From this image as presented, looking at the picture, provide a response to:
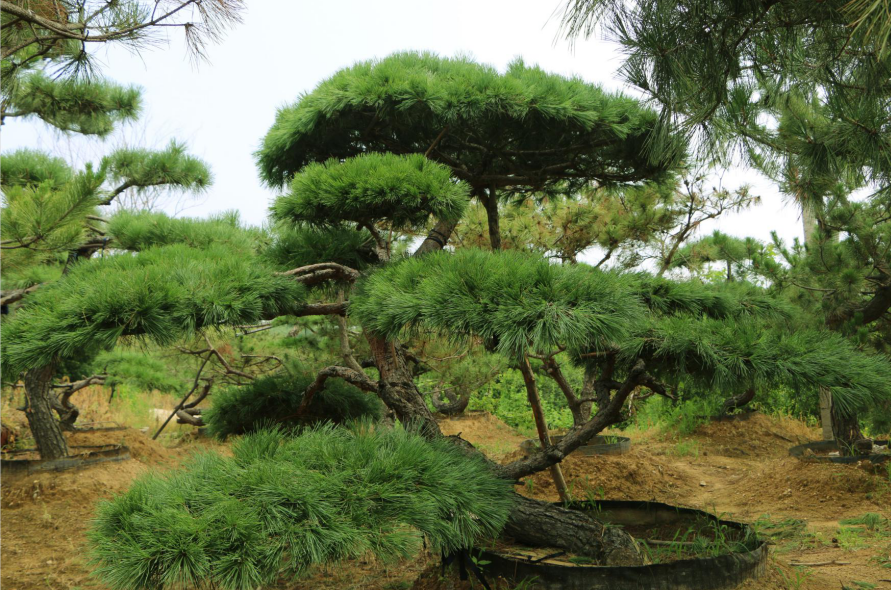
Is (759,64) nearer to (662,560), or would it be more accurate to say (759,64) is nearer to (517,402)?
(662,560)

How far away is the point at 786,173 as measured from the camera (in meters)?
3.41

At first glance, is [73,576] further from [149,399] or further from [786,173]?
[149,399]

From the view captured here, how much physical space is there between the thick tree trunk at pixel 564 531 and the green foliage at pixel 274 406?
82cm

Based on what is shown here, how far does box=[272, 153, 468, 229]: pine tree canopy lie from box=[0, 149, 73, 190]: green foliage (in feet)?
7.68

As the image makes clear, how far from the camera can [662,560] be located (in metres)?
2.13

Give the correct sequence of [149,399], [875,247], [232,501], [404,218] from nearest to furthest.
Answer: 1. [232,501]
2. [404,218]
3. [875,247]
4. [149,399]

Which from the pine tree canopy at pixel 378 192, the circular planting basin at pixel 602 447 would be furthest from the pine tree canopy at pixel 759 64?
the circular planting basin at pixel 602 447

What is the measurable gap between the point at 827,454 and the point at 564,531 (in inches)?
134

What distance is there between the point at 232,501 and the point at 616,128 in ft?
5.88

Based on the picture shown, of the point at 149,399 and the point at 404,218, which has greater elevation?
the point at 404,218

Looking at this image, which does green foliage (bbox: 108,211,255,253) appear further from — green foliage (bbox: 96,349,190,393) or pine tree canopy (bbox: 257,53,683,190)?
green foliage (bbox: 96,349,190,393)

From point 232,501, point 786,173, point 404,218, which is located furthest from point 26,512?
point 786,173

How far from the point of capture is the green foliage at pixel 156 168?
13.8ft

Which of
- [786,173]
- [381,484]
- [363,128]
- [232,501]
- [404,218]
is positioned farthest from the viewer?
[786,173]
